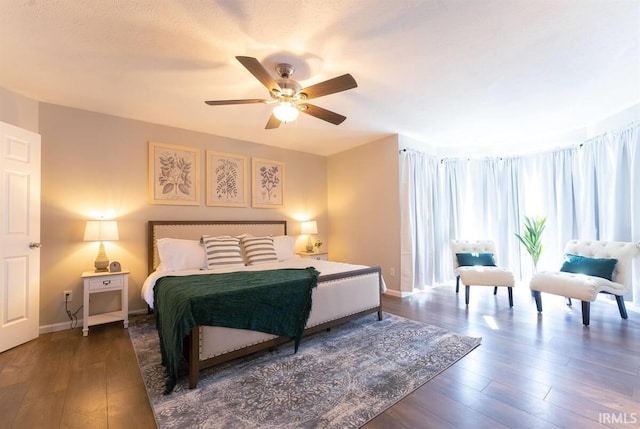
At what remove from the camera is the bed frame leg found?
1.96 m

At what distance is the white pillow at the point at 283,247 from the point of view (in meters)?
4.20

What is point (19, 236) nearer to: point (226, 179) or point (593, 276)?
point (226, 179)

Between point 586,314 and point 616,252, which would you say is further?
point 616,252

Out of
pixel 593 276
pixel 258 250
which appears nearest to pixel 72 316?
pixel 258 250

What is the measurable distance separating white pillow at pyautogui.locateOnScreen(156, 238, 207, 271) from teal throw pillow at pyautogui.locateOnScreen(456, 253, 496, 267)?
3846mm

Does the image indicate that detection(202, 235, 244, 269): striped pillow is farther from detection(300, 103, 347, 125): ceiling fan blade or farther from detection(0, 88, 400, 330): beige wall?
detection(300, 103, 347, 125): ceiling fan blade

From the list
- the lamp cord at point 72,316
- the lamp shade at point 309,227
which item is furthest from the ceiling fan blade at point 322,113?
the lamp cord at point 72,316

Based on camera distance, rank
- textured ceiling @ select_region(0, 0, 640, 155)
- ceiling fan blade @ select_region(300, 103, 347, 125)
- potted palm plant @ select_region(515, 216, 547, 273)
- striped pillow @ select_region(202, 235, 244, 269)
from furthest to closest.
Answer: potted palm plant @ select_region(515, 216, 547, 273) → striped pillow @ select_region(202, 235, 244, 269) → ceiling fan blade @ select_region(300, 103, 347, 125) → textured ceiling @ select_region(0, 0, 640, 155)

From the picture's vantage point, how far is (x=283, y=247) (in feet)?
14.1

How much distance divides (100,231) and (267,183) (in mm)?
2506

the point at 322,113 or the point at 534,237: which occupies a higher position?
the point at 322,113

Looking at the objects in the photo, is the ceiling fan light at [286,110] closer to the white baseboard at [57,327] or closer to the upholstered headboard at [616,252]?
the white baseboard at [57,327]

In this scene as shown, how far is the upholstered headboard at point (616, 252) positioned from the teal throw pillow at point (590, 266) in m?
0.07

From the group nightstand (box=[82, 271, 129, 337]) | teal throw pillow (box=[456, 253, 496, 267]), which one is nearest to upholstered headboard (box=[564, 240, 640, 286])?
teal throw pillow (box=[456, 253, 496, 267])
